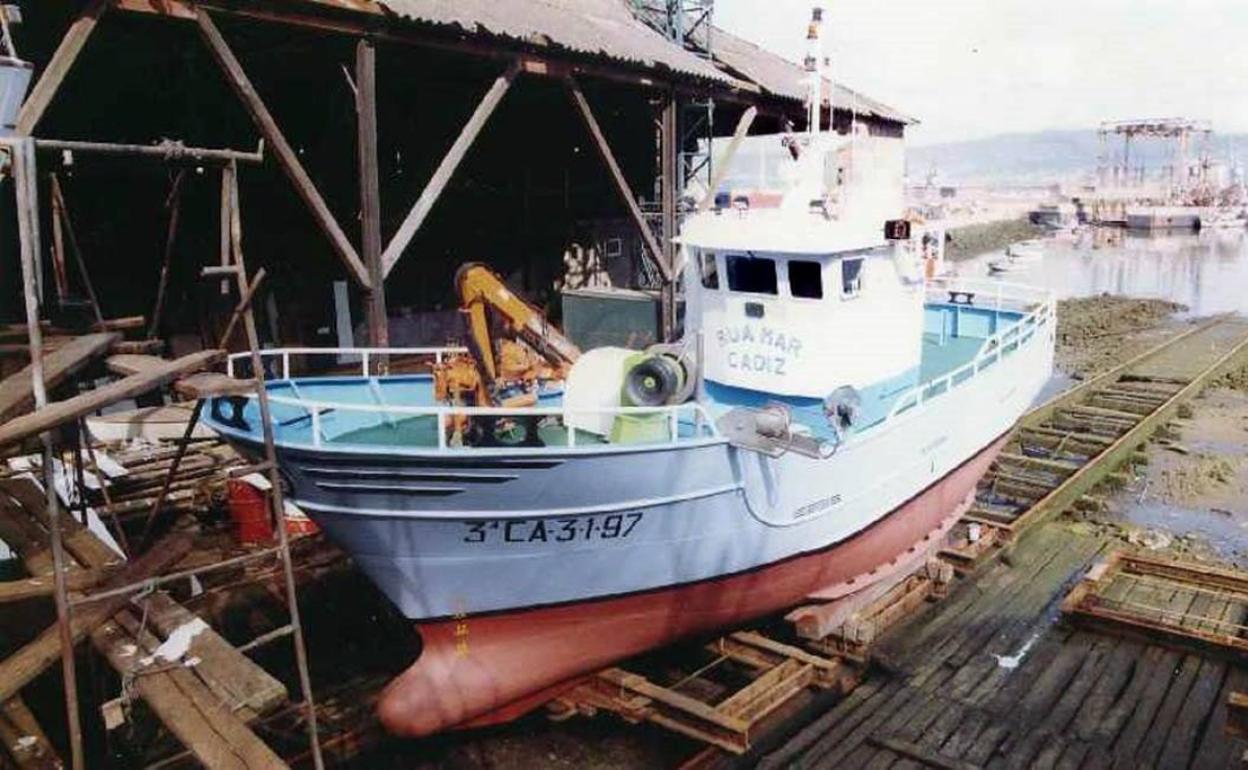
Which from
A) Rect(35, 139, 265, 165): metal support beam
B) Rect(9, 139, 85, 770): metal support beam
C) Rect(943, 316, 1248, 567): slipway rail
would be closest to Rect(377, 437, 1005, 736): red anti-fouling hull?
Rect(9, 139, 85, 770): metal support beam

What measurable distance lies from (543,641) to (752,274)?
15.0ft

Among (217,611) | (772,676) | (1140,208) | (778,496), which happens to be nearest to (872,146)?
(778,496)

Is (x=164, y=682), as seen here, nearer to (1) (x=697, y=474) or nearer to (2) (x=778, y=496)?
(1) (x=697, y=474)

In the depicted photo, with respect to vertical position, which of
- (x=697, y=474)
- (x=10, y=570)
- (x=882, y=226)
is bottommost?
→ (x=10, y=570)

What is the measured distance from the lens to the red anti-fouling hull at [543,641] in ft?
25.7

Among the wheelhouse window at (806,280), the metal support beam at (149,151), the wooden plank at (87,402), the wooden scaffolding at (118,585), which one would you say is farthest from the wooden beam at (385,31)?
the wooden plank at (87,402)

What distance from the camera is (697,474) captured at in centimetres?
805

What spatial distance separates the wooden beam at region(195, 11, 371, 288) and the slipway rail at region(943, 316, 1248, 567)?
8.61 metres

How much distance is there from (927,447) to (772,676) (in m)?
3.69

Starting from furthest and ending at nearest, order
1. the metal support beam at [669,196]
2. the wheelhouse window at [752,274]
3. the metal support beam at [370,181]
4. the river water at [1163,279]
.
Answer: the metal support beam at [669,196]
the river water at [1163,279]
the metal support beam at [370,181]
the wheelhouse window at [752,274]

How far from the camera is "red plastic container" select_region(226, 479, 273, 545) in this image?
10609mm

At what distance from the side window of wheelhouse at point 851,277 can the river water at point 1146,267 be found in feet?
95.7

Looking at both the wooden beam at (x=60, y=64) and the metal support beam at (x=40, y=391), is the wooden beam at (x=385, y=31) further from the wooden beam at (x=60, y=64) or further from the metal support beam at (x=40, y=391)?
the metal support beam at (x=40, y=391)

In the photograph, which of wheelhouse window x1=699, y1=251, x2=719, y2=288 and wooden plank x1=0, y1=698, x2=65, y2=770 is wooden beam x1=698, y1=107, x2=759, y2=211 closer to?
wheelhouse window x1=699, y1=251, x2=719, y2=288
